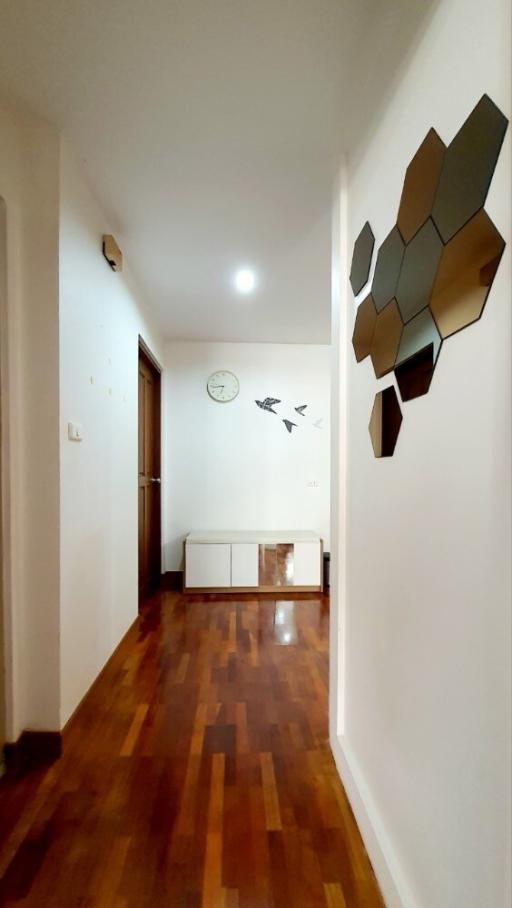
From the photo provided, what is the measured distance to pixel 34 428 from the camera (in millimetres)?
1446

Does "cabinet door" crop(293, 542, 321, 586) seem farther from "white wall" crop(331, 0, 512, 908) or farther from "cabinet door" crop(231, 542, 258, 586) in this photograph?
"white wall" crop(331, 0, 512, 908)

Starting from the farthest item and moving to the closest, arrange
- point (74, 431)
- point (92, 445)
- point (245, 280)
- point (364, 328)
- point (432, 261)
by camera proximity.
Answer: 1. point (245, 280)
2. point (92, 445)
3. point (74, 431)
4. point (364, 328)
5. point (432, 261)

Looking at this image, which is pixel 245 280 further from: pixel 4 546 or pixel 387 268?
pixel 4 546

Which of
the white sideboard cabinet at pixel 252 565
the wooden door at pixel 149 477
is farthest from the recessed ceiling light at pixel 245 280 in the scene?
the white sideboard cabinet at pixel 252 565

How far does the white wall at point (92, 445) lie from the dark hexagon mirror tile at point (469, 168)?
137 centimetres

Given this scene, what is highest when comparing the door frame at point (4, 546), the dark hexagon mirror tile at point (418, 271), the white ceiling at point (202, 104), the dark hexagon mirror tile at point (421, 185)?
the white ceiling at point (202, 104)

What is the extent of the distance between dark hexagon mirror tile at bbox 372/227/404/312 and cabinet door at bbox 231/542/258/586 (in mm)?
2653

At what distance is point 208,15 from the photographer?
1.05m

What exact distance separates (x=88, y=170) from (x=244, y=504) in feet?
9.51

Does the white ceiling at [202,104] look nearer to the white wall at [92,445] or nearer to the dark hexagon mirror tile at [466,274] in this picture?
the white wall at [92,445]

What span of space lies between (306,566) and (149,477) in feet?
5.48

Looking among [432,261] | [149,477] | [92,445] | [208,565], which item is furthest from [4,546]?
[208,565]

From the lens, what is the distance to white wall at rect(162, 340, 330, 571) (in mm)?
3777

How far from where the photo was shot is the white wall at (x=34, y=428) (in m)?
1.40
